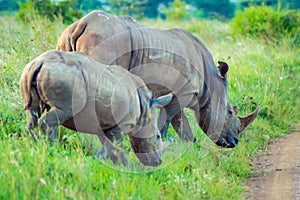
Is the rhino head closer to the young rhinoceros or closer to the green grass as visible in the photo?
the green grass

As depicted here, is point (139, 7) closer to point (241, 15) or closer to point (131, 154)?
point (241, 15)

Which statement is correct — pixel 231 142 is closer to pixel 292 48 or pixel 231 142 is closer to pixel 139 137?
pixel 139 137

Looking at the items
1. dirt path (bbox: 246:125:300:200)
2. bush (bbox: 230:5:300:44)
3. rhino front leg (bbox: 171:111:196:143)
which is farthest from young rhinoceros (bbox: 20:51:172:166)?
bush (bbox: 230:5:300:44)

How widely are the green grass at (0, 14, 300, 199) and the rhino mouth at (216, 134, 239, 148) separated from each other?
0.08 m

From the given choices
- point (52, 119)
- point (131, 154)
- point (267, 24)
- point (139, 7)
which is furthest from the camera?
point (139, 7)

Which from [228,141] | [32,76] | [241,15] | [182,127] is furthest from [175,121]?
[241,15]

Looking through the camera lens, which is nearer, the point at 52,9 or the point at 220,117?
the point at 220,117

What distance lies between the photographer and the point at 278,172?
8148 mm

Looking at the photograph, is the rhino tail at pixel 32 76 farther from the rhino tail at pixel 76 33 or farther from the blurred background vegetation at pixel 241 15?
the blurred background vegetation at pixel 241 15

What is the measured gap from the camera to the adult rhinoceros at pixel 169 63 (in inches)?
300

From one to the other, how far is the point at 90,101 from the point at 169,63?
2.07 m

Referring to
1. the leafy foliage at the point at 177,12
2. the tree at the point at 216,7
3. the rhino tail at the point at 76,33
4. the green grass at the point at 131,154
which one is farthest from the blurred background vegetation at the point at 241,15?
the tree at the point at 216,7

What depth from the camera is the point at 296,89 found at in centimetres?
1251

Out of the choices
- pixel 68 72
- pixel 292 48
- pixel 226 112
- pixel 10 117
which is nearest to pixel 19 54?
pixel 10 117
